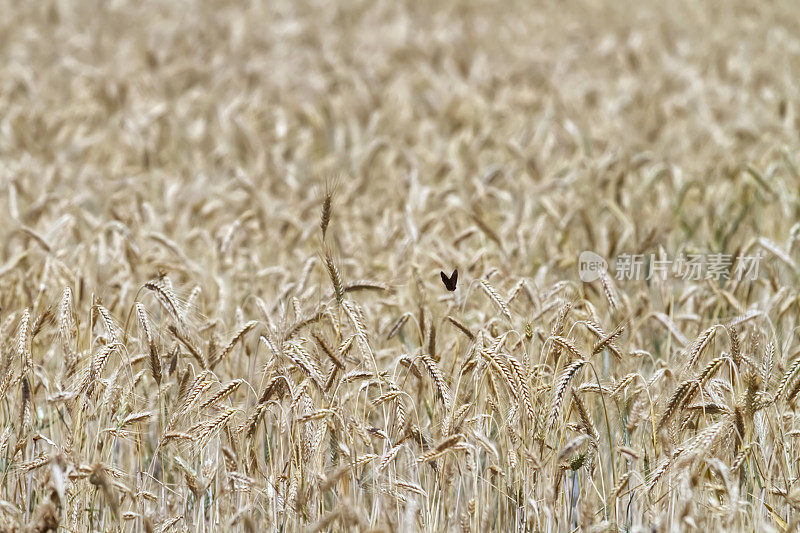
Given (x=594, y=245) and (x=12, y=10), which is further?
(x=12, y=10)

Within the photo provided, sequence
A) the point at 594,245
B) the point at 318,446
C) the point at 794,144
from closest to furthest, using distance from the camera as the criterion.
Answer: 1. the point at 318,446
2. the point at 594,245
3. the point at 794,144

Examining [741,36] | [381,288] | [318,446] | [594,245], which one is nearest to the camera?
[318,446]

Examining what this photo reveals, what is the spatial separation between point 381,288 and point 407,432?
1.62 ft

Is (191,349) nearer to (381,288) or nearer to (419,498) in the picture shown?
(381,288)

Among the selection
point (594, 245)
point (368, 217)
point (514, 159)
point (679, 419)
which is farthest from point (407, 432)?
point (514, 159)

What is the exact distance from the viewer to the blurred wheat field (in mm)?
2562

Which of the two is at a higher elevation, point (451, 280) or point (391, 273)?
point (391, 273)

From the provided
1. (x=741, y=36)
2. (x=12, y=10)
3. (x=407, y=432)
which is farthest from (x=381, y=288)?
(x=12, y=10)

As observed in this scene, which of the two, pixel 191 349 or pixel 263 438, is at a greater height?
pixel 191 349

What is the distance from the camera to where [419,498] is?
107 inches

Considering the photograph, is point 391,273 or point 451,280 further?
point 391,273

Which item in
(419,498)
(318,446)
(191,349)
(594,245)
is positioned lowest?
(419,498)

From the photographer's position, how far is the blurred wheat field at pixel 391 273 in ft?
8.41

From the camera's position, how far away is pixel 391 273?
393cm
